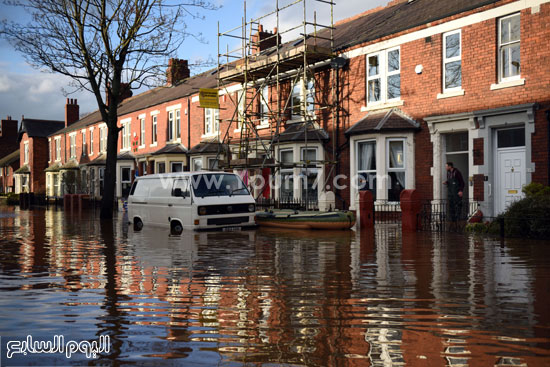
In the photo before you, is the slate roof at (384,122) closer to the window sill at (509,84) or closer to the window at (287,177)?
the window sill at (509,84)

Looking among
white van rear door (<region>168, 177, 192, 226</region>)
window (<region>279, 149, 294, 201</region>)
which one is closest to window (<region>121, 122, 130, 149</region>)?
window (<region>279, 149, 294, 201</region>)

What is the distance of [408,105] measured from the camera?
19.3 m

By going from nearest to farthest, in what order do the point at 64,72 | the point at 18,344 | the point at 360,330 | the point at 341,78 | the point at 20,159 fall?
the point at 18,344
the point at 360,330
the point at 341,78
the point at 64,72
the point at 20,159

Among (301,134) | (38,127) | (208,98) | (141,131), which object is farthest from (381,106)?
(38,127)

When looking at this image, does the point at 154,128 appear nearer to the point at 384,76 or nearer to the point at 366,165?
the point at 366,165

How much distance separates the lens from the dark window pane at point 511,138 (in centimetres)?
1625

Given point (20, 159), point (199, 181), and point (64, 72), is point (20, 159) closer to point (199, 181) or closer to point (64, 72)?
point (64, 72)

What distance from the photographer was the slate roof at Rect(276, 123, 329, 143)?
2219cm

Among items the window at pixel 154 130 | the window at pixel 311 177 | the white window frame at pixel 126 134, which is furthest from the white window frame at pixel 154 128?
the window at pixel 311 177

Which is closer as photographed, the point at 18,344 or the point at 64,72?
the point at 18,344

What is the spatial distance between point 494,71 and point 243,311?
13.6 m

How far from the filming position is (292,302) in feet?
20.8

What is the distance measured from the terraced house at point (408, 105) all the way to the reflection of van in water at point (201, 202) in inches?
168

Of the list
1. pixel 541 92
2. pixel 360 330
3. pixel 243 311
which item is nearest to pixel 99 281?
pixel 243 311
